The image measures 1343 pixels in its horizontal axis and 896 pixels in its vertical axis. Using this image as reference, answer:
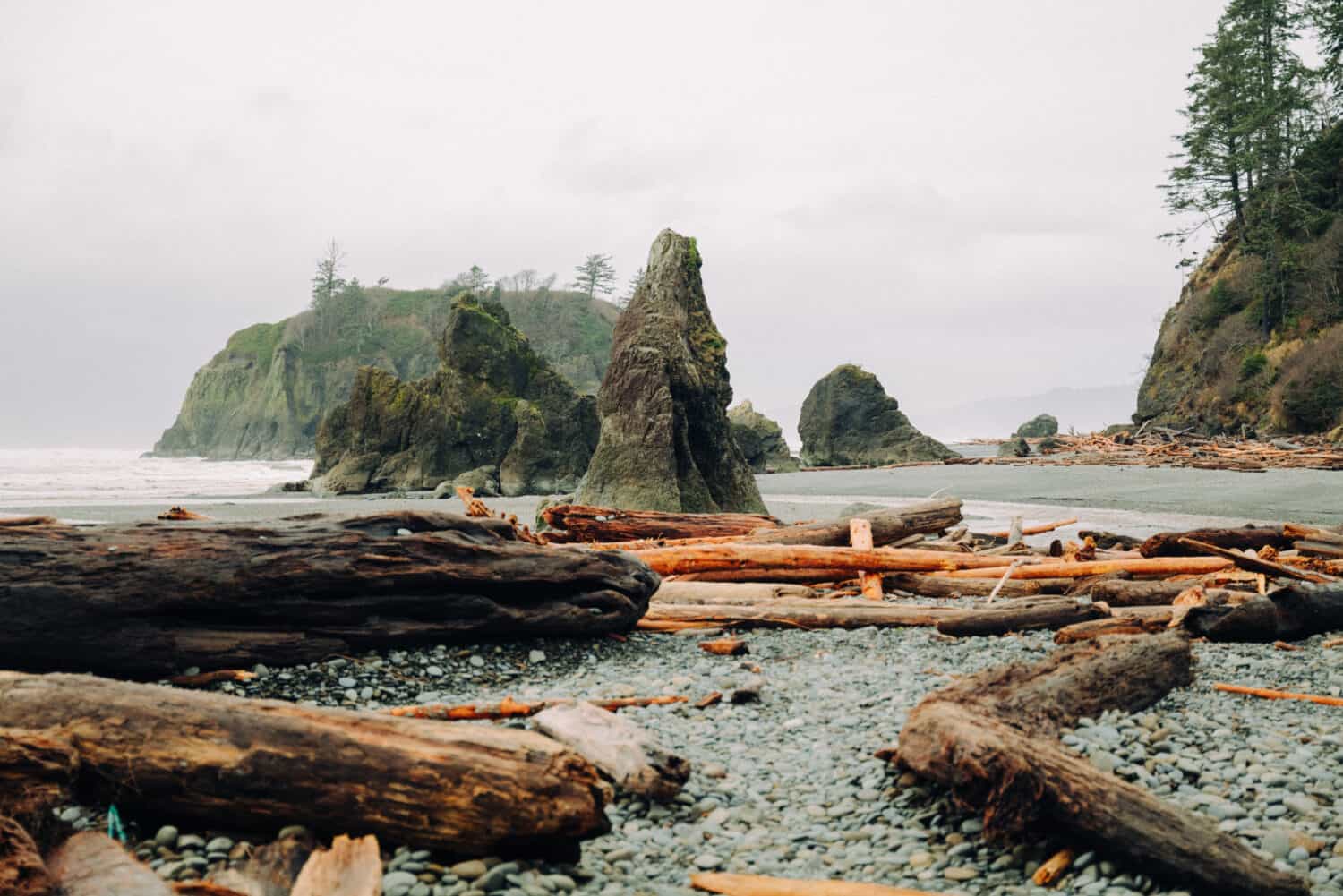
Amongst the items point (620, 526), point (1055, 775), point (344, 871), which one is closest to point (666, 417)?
point (620, 526)

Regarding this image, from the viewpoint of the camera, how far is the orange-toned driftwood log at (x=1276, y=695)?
435 cm

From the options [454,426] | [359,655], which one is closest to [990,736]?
[359,655]

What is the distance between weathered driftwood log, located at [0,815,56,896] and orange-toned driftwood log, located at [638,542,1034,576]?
5.91 metres

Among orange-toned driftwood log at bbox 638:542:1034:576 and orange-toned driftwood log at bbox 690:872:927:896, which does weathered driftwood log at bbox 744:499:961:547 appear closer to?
orange-toned driftwood log at bbox 638:542:1034:576

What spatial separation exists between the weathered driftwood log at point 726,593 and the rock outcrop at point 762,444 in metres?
31.3

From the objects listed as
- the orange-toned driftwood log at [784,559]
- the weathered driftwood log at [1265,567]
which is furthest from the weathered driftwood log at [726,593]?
the weathered driftwood log at [1265,567]

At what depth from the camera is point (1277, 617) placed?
5.89 metres

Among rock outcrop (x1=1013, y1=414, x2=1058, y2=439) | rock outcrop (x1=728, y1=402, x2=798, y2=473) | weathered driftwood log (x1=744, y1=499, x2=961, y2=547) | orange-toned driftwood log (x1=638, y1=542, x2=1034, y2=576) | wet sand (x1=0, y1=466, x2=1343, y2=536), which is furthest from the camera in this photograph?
rock outcrop (x1=1013, y1=414, x2=1058, y2=439)

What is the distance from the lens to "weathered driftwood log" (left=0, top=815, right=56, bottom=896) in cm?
228

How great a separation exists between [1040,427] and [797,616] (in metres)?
54.6

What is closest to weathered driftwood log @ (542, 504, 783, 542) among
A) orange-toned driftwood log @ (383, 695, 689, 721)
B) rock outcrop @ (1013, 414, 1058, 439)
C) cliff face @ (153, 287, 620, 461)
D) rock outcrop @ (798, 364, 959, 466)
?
orange-toned driftwood log @ (383, 695, 689, 721)

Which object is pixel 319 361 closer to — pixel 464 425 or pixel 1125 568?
pixel 464 425

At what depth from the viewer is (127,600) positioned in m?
4.75

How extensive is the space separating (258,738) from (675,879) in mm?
1462
